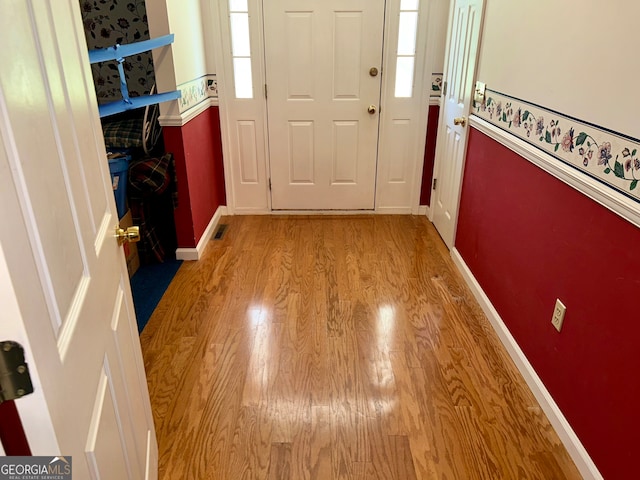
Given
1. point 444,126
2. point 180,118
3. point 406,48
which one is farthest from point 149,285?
point 406,48

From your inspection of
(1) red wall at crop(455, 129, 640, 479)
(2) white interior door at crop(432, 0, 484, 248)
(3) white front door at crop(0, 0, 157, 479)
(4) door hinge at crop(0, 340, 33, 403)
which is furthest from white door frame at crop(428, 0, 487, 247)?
(4) door hinge at crop(0, 340, 33, 403)

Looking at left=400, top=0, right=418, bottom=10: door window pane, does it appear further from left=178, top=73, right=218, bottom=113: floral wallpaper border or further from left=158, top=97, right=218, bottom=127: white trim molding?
left=158, top=97, right=218, bottom=127: white trim molding

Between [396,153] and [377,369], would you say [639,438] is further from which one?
[396,153]

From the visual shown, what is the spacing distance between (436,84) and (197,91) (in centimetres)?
174

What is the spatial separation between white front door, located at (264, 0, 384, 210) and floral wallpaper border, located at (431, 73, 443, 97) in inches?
16.3

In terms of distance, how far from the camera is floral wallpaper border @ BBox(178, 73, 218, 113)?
2.98 m

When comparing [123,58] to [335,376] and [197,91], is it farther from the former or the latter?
[335,376]

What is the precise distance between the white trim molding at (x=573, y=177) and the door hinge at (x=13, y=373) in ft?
4.97

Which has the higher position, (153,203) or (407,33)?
(407,33)

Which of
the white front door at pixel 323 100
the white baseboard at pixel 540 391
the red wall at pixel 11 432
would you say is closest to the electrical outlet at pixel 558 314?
the white baseboard at pixel 540 391

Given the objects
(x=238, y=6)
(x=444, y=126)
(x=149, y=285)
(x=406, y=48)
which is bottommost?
(x=149, y=285)

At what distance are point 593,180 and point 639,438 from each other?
0.80 m

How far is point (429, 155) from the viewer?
3.85 metres

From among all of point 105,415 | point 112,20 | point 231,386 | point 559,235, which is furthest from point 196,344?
point 112,20
